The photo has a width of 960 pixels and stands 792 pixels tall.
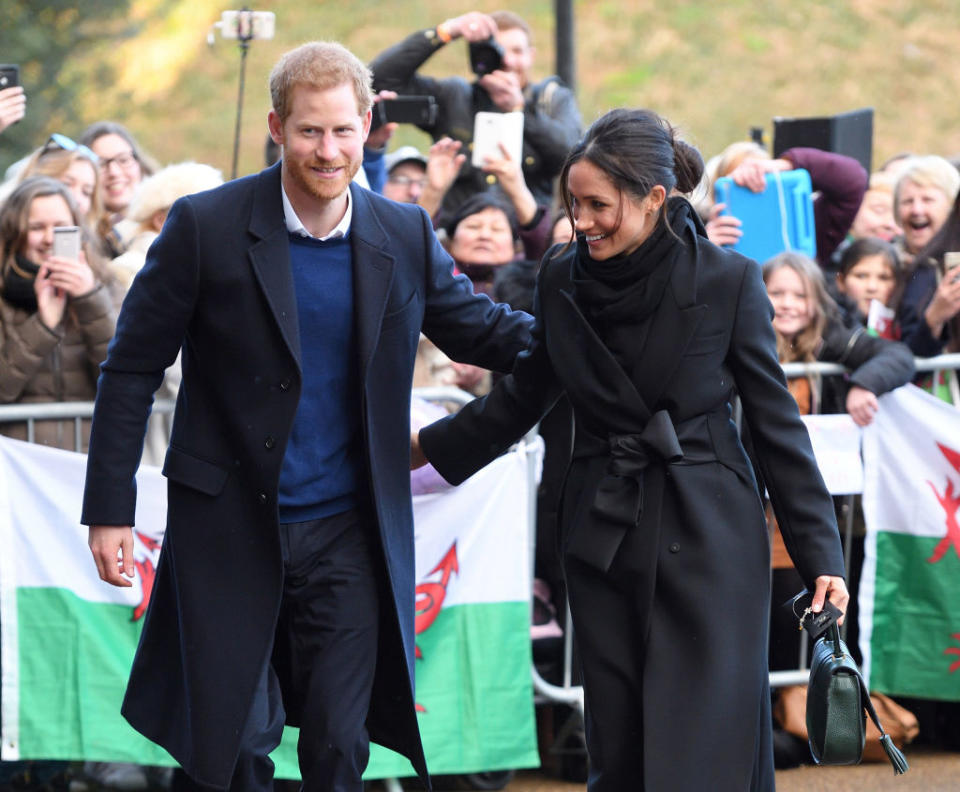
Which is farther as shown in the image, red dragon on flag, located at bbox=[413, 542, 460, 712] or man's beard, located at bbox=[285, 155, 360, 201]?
red dragon on flag, located at bbox=[413, 542, 460, 712]

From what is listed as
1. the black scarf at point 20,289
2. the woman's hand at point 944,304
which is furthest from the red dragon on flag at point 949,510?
the black scarf at point 20,289

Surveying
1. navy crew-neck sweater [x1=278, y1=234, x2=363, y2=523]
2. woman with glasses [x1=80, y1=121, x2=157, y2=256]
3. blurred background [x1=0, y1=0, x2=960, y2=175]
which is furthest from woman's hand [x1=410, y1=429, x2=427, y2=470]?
blurred background [x1=0, y1=0, x2=960, y2=175]

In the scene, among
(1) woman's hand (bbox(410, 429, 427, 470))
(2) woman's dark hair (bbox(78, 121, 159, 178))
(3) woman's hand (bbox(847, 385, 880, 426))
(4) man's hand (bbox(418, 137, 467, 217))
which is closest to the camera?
(1) woman's hand (bbox(410, 429, 427, 470))

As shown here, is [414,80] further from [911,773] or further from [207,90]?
[207,90]

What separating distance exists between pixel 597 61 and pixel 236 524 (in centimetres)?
2460

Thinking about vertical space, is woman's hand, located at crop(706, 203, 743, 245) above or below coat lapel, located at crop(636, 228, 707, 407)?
above

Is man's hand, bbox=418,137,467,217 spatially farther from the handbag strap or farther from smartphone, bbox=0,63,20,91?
the handbag strap

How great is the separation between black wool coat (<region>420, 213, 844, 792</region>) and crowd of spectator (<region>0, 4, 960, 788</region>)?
111 cm

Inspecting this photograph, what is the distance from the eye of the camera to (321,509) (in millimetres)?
3857

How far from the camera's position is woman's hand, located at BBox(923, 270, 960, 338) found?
6102 millimetres

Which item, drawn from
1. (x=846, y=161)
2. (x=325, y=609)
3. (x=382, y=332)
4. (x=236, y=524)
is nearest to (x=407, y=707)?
(x=325, y=609)

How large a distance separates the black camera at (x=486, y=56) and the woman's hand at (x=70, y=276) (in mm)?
2563

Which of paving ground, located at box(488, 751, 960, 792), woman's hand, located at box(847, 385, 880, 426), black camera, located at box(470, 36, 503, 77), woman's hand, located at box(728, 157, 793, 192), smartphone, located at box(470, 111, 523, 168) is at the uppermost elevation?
black camera, located at box(470, 36, 503, 77)

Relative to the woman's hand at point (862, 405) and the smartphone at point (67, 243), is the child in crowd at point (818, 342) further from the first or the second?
the smartphone at point (67, 243)
